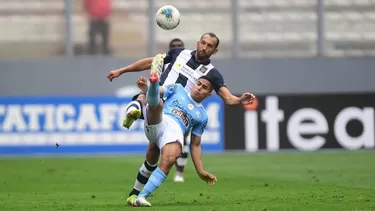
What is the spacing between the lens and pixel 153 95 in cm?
1165

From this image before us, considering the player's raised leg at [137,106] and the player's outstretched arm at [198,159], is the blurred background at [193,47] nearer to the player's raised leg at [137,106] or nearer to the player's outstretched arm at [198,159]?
the player's outstretched arm at [198,159]

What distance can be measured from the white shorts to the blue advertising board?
41.5ft

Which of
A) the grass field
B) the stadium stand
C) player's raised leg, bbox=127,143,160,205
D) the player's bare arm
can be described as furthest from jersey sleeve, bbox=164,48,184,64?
the stadium stand

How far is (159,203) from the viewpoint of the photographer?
41.4 ft

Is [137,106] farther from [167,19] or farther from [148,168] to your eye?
[167,19]

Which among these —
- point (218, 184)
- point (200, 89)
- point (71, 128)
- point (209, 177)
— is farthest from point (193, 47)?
point (209, 177)

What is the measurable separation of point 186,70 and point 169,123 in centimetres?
86

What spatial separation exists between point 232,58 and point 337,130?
11.4 feet

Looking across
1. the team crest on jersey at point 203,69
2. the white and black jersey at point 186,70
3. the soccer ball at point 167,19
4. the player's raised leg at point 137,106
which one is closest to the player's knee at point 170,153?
the player's raised leg at point 137,106

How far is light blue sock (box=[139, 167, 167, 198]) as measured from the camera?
38.9 feet

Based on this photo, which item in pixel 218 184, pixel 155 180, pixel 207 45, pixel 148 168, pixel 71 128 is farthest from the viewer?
pixel 71 128

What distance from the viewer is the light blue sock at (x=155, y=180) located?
11844 mm

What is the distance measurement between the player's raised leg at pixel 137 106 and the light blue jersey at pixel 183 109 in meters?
0.28

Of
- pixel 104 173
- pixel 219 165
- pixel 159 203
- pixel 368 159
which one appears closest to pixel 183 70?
pixel 159 203
